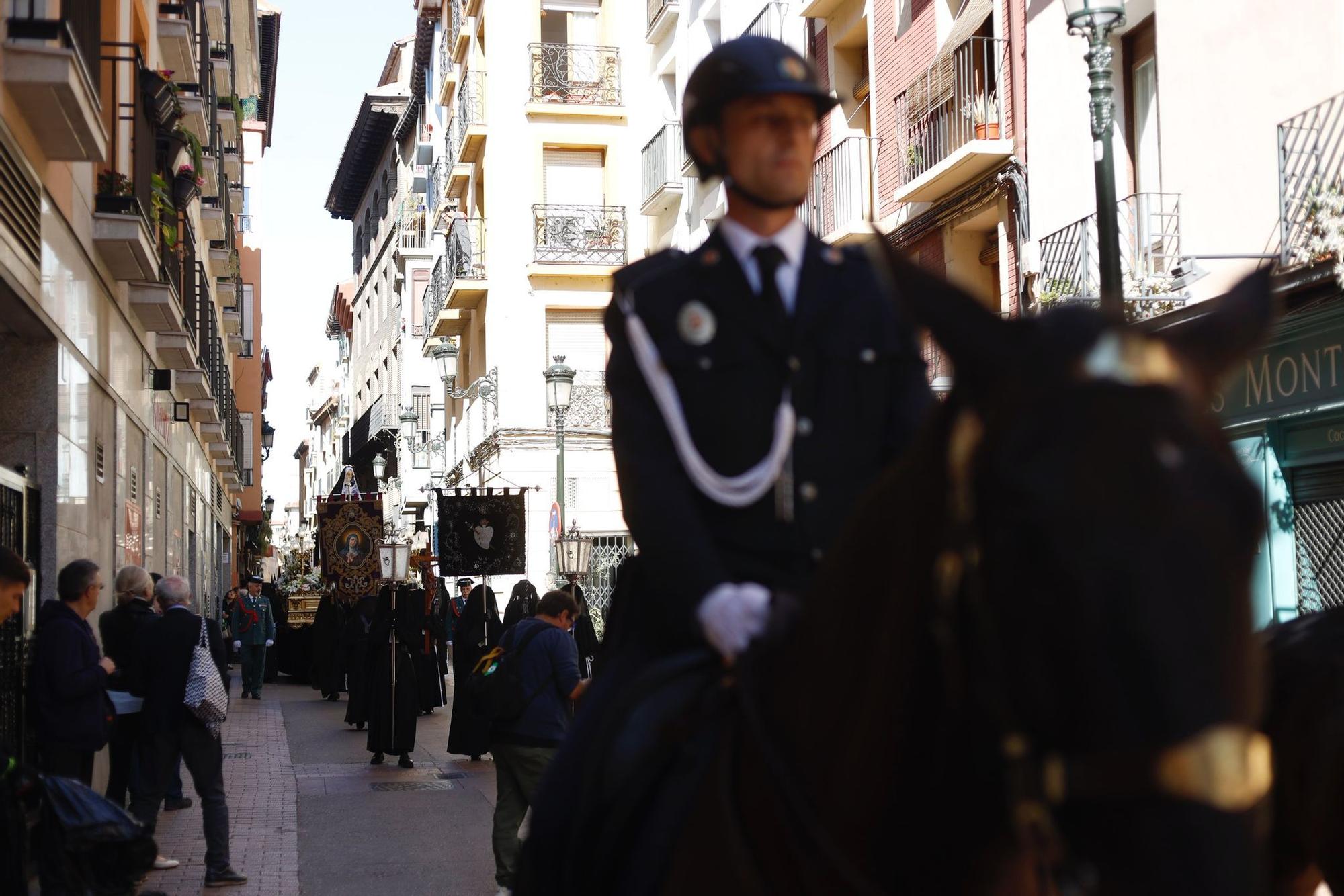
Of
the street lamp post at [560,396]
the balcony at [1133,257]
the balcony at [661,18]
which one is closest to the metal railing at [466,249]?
the balcony at [661,18]

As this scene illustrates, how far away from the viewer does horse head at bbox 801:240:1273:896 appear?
1.63 m

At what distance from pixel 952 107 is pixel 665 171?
39.0ft

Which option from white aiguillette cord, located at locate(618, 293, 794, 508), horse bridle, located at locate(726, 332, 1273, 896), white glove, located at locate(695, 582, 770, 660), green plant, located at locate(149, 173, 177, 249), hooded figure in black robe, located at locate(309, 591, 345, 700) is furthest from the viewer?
hooded figure in black robe, located at locate(309, 591, 345, 700)

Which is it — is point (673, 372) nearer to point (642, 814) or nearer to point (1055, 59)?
point (642, 814)

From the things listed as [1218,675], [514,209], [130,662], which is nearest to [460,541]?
[130,662]

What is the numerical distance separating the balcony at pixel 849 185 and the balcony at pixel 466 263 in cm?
1608

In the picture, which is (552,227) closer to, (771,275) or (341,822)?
(341,822)

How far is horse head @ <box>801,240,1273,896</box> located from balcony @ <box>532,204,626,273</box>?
115ft

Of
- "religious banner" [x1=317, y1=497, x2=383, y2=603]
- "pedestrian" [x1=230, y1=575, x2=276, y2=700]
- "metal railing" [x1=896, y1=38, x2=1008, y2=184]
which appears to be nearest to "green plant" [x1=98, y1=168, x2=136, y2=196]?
"metal railing" [x1=896, y1=38, x2=1008, y2=184]

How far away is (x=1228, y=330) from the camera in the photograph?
75.5 inches

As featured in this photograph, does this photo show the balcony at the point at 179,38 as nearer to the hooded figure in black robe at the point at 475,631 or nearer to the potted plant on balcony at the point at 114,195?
the potted plant on balcony at the point at 114,195

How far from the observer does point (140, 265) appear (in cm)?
1448

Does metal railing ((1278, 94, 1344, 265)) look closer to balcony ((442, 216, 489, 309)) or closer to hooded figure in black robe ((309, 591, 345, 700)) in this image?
hooded figure in black robe ((309, 591, 345, 700))

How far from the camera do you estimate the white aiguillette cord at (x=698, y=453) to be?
2.95m
